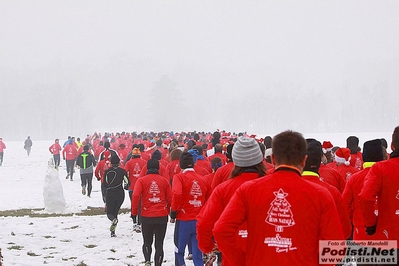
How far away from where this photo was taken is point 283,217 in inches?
137

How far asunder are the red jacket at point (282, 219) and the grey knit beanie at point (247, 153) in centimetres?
97

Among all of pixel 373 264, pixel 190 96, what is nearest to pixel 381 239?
pixel 373 264

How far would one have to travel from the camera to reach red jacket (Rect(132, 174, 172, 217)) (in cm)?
858

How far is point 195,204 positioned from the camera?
8016mm

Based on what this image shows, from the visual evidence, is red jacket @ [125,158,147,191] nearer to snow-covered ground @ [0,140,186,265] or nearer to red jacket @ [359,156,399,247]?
snow-covered ground @ [0,140,186,265]

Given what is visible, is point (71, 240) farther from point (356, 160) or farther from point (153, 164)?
point (356, 160)

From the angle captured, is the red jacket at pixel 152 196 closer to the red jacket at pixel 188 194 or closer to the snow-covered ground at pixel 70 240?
the red jacket at pixel 188 194

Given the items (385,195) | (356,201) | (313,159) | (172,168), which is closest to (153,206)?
(172,168)

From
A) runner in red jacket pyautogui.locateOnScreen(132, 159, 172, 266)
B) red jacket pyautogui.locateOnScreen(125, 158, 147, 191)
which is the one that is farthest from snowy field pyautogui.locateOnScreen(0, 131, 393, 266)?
red jacket pyautogui.locateOnScreen(125, 158, 147, 191)

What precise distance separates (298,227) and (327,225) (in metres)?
0.19

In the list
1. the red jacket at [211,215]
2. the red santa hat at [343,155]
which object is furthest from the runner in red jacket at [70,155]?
the red jacket at [211,215]

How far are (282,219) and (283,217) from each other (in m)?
0.02

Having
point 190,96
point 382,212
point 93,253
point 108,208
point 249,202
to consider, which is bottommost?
point 93,253

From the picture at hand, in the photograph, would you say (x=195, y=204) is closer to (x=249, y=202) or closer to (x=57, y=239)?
(x=249, y=202)
